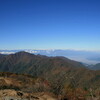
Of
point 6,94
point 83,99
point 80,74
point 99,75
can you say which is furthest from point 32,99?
point 80,74

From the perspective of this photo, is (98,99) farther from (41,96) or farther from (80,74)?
(80,74)

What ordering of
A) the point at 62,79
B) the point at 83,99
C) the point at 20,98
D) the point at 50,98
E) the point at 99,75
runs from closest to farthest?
1. the point at 20,98
2. the point at 50,98
3. the point at 83,99
4. the point at 62,79
5. the point at 99,75

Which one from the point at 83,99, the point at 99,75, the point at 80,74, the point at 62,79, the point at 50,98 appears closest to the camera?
the point at 50,98

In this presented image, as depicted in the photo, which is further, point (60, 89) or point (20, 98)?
point (60, 89)

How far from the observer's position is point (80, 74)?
172 m

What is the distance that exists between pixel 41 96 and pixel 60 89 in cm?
344

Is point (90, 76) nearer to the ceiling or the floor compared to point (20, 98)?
nearer to the floor

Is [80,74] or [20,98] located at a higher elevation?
[20,98]

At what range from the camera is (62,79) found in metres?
21.6

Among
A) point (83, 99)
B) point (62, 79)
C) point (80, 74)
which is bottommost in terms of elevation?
point (80, 74)

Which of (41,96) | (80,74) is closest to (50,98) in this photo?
(41,96)

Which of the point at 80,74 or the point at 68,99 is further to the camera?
the point at 80,74

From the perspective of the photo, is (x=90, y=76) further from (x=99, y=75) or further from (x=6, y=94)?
(x=6, y=94)

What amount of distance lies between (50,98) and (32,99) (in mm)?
2113
